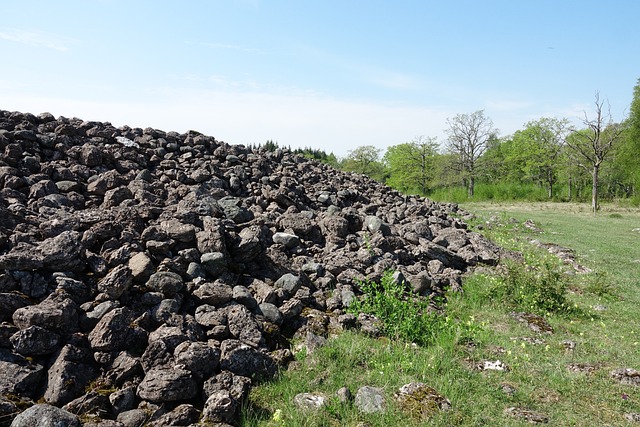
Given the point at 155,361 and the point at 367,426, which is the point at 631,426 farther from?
the point at 155,361

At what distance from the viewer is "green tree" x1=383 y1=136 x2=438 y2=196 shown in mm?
51094

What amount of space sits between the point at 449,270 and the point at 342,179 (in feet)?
24.7

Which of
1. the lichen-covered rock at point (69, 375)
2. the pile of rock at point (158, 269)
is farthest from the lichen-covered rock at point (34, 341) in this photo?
the lichen-covered rock at point (69, 375)

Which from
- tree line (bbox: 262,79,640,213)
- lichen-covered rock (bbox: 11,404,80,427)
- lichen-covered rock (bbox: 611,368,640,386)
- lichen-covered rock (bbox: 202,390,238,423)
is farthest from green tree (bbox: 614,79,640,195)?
lichen-covered rock (bbox: 11,404,80,427)

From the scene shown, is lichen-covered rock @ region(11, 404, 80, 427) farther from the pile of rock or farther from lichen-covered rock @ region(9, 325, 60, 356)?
lichen-covered rock @ region(9, 325, 60, 356)

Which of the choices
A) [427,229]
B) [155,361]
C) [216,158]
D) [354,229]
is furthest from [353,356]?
[216,158]

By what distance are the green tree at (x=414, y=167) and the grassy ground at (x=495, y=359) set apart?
43.8 meters

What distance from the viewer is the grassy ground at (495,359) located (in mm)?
3809

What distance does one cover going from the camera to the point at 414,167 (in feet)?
172

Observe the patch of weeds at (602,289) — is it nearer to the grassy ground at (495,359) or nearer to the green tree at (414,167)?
the grassy ground at (495,359)

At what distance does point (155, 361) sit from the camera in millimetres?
3887

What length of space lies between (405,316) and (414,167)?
160 feet

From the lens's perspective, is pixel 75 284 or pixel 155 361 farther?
pixel 75 284

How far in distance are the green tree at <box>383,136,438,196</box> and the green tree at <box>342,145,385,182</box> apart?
17.6ft
